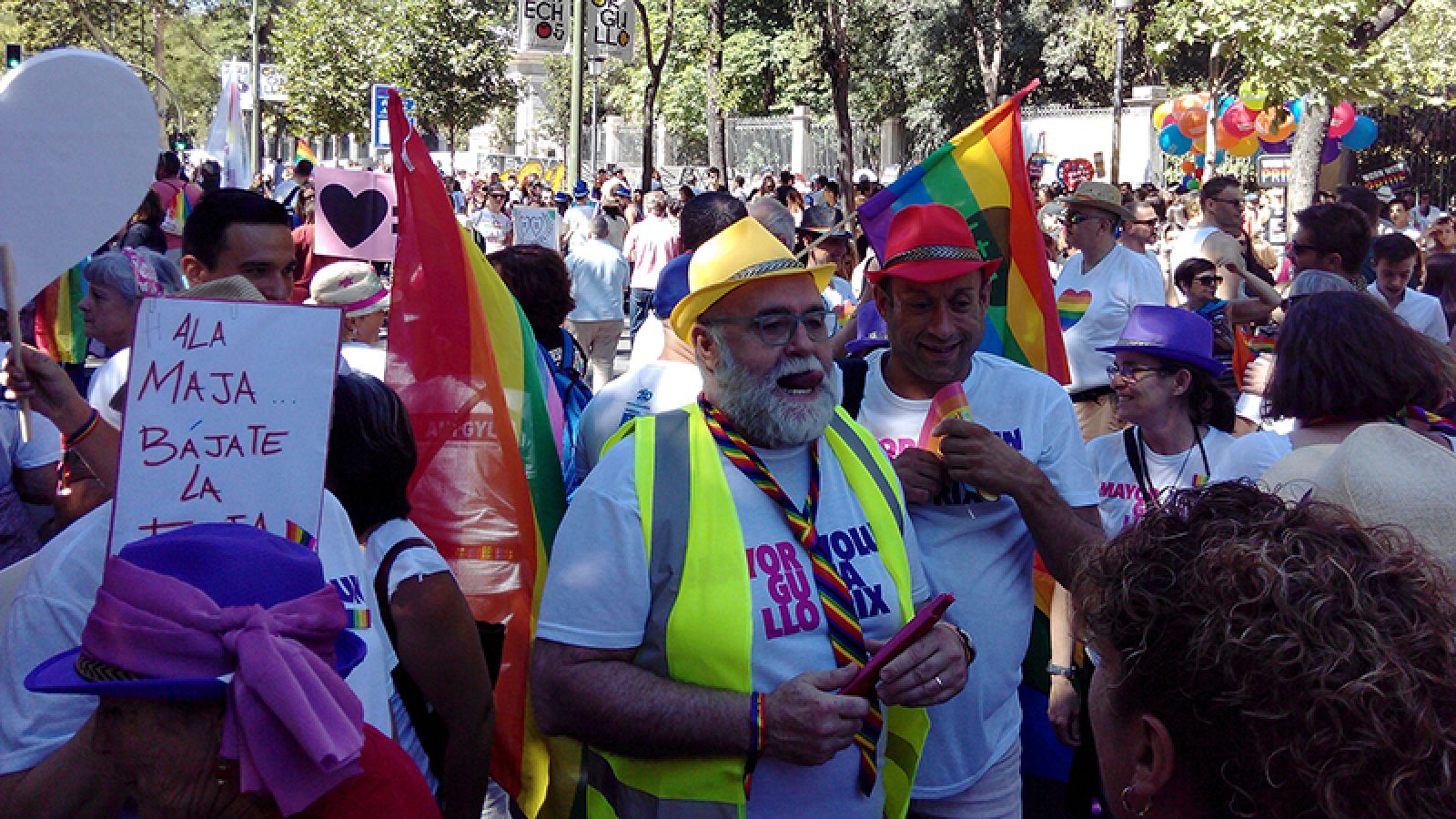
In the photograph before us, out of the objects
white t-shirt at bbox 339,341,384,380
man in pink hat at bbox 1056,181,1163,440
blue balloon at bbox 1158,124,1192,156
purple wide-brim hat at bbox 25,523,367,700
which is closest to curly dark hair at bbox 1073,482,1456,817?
purple wide-brim hat at bbox 25,523,367,700

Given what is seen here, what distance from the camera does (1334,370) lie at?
3.16 meters

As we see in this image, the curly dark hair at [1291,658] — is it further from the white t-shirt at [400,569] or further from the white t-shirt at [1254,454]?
the white t-shirt at [1254,454]

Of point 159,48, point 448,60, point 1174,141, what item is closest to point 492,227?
point 1174,141

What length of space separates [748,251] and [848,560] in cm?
72

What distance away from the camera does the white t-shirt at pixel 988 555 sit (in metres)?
3.14

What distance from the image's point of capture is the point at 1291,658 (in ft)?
4.69

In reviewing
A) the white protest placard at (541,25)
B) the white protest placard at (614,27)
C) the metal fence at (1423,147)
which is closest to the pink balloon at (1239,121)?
the metal fence at (1423,147)

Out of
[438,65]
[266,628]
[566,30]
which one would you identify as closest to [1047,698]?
[266,628]

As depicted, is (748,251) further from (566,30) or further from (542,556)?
(566,30)

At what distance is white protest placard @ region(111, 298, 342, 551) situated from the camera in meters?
2.28

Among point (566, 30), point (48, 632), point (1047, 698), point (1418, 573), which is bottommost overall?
point (1047, 698)

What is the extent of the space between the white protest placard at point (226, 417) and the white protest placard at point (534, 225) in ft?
36.0

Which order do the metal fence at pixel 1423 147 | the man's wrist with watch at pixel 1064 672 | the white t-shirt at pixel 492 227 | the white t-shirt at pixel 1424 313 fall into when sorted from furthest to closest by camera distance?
1. the metal fence at pixel 1423 147
2. the white t-shirt at pixel 492 227
3. the white t-shirt at pixel 1424 313
4. the man's wrist with watch at pixel 1064 672

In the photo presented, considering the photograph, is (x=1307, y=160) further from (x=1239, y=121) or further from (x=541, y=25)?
(x=541, y=25)
